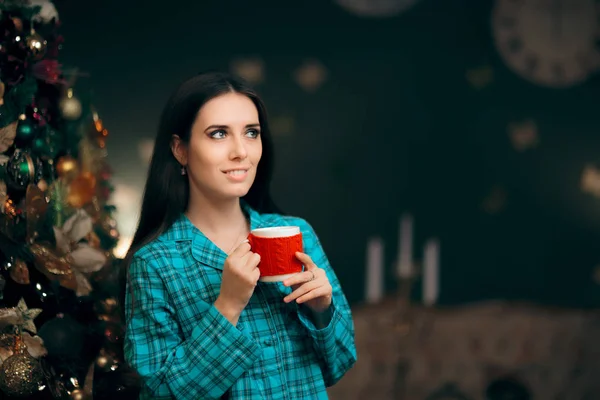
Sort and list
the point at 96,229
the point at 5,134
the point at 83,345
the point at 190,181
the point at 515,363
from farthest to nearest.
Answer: the point at 515,363, the point at 96,229, the point at 83,345, the point at 5,134, the point at 190,181

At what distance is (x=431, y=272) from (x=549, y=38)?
1374mm

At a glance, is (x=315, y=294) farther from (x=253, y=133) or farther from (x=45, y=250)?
(x=45, y=250)

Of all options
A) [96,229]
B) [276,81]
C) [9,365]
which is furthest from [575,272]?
[9,365]

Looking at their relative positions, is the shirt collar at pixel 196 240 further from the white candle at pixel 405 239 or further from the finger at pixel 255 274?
the white candle at pixel 405 239

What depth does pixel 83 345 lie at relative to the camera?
1861 millimetres

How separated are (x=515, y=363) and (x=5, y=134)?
288cm

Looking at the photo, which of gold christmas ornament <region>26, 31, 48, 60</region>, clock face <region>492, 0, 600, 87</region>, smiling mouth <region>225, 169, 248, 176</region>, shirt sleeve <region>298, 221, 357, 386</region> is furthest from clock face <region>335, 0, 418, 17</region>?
smiling mouth <region>225, 169, 248, 176</region>

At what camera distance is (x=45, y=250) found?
179 centimetres

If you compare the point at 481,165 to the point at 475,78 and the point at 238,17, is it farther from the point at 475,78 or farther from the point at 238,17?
the point at 238,17

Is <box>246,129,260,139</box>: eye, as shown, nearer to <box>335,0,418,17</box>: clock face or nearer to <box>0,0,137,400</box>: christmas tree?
<box>0,0,137,400</box>: christmas tree

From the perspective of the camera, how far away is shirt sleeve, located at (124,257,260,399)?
4.56 ft

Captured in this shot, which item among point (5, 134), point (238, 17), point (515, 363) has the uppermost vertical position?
point (238, 17)

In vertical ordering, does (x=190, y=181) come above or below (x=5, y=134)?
below

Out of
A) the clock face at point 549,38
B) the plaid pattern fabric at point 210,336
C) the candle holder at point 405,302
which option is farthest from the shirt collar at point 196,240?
the clock face at point 549,38
